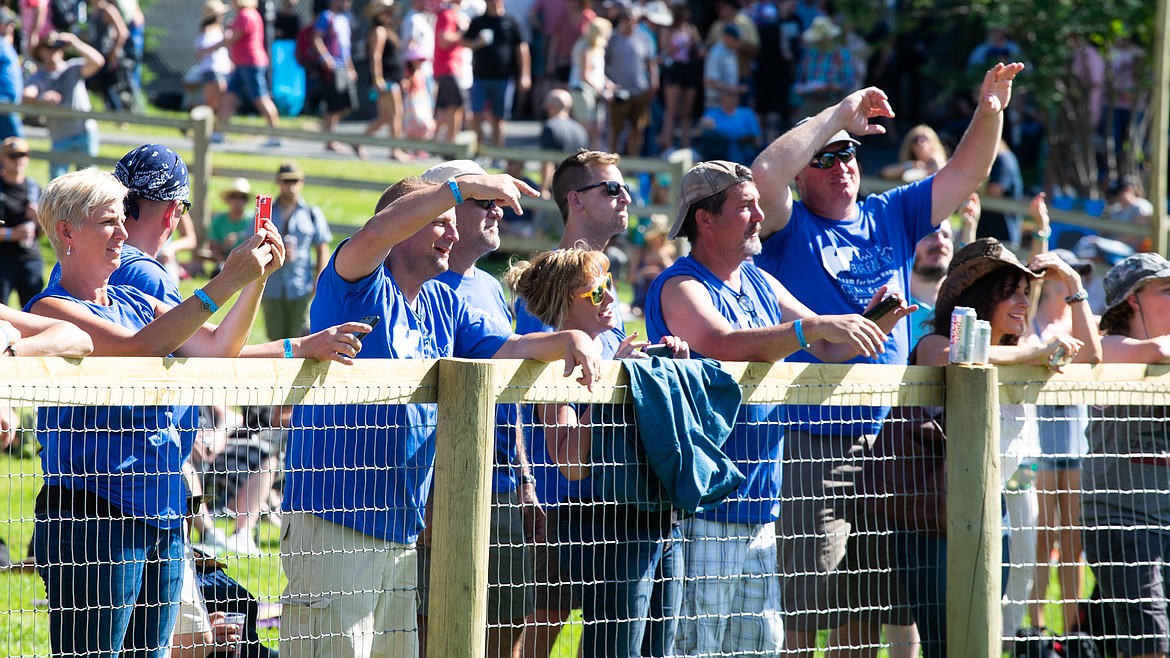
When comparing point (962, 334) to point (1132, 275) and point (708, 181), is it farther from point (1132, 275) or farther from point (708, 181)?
point (1132, 275)

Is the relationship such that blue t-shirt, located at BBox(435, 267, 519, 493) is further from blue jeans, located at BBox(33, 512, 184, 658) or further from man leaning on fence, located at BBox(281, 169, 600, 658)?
blue jeans, located at BBox(33, 512, 184, 658)

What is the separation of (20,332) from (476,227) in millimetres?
1607

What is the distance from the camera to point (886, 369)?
13.3 ft

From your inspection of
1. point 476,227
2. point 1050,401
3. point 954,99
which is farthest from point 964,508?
point 954,99

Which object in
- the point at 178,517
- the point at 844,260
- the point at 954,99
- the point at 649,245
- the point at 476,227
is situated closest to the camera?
the point at 178,517

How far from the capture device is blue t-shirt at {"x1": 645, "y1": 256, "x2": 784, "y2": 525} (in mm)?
4043

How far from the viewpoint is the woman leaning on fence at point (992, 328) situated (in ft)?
14.0

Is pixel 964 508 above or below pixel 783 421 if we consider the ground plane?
below

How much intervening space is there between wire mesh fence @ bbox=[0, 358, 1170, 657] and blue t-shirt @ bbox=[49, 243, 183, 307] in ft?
1.27

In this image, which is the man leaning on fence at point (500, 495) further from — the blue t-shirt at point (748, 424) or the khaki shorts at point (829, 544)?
the khaki shorts at point (829, 544)

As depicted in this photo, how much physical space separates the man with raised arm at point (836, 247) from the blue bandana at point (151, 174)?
1.99 m

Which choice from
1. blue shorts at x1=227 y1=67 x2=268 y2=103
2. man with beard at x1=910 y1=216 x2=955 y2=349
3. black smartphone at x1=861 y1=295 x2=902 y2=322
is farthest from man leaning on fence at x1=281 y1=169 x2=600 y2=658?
blue shorts at x1=227 y1=67 x2=268 y2=103

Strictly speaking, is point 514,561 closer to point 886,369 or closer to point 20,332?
point 886,369

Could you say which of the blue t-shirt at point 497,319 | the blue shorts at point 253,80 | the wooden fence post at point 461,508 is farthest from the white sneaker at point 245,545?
the blue shorts at point 253,80
